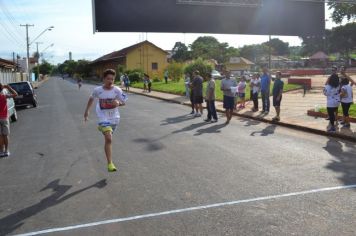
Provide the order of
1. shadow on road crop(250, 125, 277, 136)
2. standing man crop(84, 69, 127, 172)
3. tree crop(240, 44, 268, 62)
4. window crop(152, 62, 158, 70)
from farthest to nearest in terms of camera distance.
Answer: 1. tree crop(240, 44, 268, 62)
2. window crop(152, 62, 158, 70)
3. shadow on road crop(250, 125, 277, 136)
4. standing man crop(84, 69, 127, 172)

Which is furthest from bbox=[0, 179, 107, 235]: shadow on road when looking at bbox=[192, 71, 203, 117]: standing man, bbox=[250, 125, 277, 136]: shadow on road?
bbox=[192, 71, 203, 117]: standing man

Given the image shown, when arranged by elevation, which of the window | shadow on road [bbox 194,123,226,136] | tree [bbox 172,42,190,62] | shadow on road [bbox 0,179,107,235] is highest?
tree [bbox 172,42,190,62]

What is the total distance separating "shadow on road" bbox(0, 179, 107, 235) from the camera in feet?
17.6

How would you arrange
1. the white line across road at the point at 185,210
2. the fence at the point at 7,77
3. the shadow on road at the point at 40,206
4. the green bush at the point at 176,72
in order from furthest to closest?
the green bush at the point at 176,72 < the fence at the point at 7,77 < the shadow on road at the point at 40,206 < the white line across road at the point at 185,210

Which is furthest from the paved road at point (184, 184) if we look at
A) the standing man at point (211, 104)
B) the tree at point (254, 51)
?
the tree at point (254, 51)

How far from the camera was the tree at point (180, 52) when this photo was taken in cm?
11194

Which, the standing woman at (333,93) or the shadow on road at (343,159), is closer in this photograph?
the shadow on road at (343,159)

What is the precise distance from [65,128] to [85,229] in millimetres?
9924

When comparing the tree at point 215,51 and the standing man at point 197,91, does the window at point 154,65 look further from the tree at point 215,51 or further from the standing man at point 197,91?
the standing man at point 197,91

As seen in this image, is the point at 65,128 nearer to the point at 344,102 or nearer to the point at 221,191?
the point at 344,102

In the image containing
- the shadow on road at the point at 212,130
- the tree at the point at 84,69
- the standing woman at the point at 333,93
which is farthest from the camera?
the tree at the point at 84,69

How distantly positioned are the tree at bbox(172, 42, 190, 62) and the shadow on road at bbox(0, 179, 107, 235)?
339ft

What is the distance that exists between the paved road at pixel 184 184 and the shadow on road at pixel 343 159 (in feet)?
0.06

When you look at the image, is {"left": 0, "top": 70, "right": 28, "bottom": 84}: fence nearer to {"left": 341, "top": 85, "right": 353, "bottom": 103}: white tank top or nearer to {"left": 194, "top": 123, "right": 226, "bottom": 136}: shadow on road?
{"left": 194, "top": 123, "right": 226, "bottom": 136}: shadow on road
